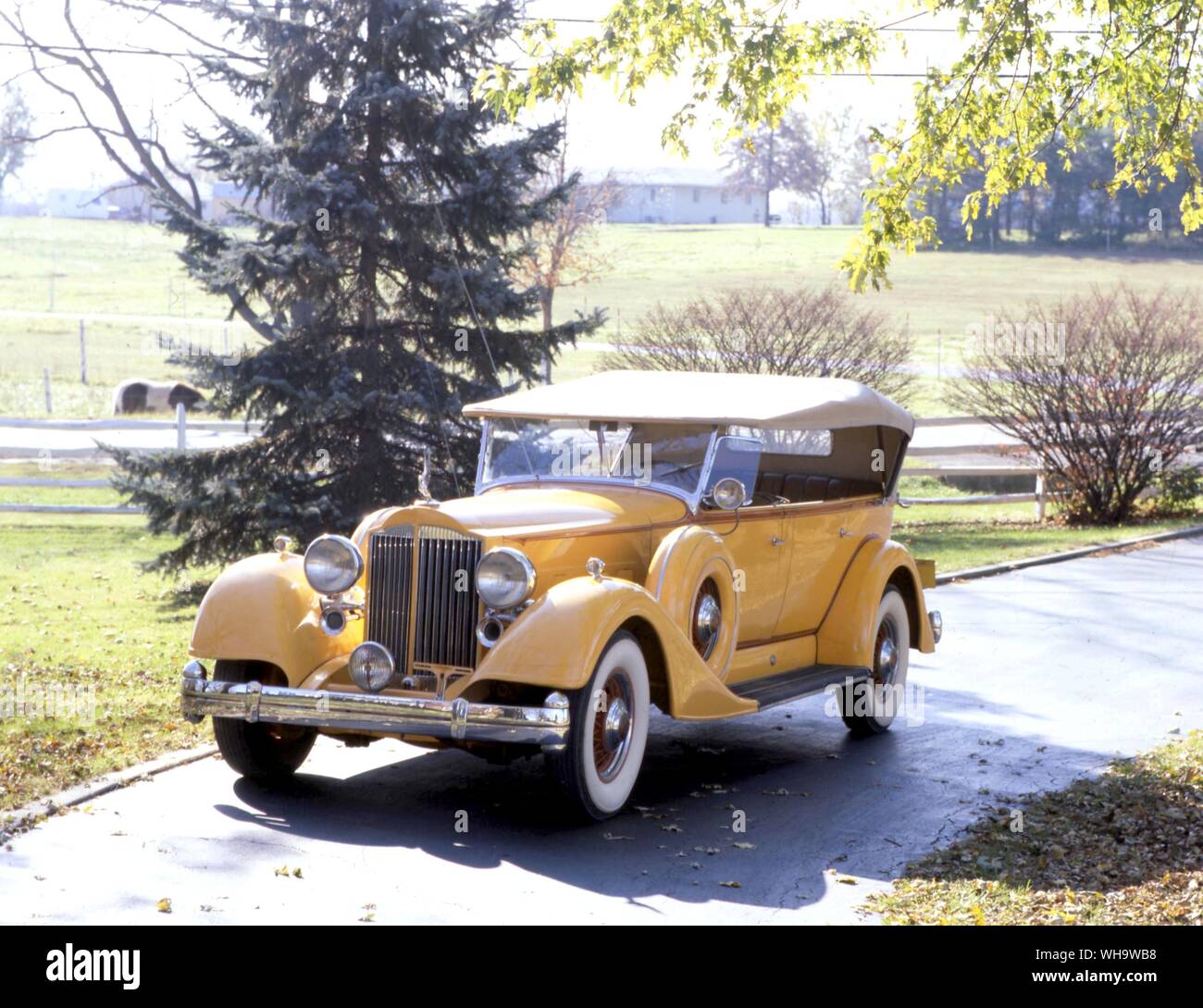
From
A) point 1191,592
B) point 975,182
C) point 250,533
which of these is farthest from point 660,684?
point 975,182

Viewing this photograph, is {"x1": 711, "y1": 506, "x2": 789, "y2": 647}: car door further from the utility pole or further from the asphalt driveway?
the utility pole

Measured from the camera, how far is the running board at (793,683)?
819 centimetres

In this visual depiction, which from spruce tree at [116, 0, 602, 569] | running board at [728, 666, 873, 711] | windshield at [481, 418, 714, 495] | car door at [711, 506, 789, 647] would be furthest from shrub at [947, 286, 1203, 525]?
windshield at [481, 418, 714, 495]

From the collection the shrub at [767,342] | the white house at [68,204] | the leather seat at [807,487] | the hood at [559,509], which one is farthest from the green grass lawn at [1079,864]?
the white house at [68,204]

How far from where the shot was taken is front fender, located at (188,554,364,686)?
7.44 m

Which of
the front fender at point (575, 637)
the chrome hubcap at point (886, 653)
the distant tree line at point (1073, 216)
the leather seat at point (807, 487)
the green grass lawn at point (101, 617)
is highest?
the distant tree line at point (1073, 216)

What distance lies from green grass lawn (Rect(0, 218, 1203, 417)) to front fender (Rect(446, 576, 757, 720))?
1009 inches

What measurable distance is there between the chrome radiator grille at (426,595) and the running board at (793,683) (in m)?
1.56

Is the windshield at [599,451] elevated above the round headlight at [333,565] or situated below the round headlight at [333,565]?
above

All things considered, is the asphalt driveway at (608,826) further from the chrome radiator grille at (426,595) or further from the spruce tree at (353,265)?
the spruce tree at (353,265)

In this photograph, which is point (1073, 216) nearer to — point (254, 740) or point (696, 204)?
point (696, 204)

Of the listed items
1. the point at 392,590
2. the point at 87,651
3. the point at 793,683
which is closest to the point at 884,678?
the point at 793,683

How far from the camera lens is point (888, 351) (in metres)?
22.1
